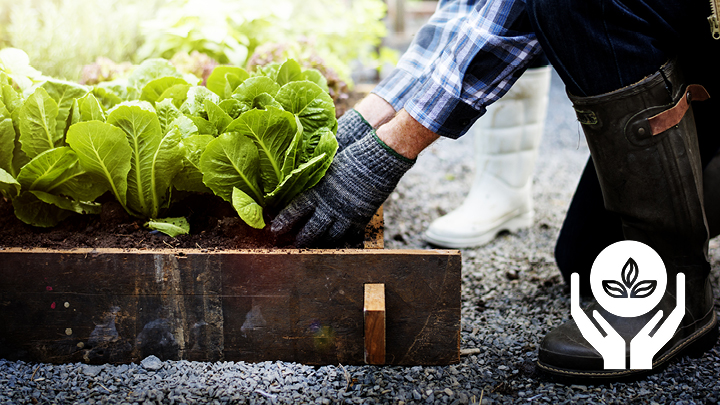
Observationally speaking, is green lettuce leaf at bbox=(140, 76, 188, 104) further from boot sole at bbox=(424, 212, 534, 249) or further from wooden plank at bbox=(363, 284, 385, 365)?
boot sole at bbox=(424, 212, 534, 249)

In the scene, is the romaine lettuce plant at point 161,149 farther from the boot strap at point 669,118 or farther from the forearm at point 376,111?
the boot strap at point 669,118

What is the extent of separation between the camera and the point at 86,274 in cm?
114

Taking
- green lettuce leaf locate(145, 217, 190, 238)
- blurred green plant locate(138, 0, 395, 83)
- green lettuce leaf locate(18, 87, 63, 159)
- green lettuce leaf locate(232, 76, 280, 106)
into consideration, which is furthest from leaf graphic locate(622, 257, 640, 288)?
blurred green plant locate(138, 0, 395, 83)

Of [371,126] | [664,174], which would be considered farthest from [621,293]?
[371,126]

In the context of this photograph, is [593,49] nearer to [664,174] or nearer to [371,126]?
[664,174]

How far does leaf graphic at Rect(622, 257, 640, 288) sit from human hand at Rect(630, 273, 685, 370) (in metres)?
0.09

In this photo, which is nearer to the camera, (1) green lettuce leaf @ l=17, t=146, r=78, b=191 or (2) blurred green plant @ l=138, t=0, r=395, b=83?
(1) green lettuce leaf @ l=17, t=146, r=78, b=191

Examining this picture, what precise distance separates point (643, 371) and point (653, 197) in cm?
39

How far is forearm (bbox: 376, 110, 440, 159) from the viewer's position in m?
1.20

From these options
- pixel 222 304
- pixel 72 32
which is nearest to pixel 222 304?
pixel 222 304

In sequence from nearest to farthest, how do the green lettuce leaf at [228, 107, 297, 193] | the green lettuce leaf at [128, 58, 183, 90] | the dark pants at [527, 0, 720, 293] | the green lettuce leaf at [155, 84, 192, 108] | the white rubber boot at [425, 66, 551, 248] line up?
the dark pants at [527, 0, 720, 293], the green lettuce leaf at [228, 107, 297, 193], the green lettuce leaf at [155, 84, 192, 108], the green lettuce leaf at [128, 58, 183, 90], the white rubber boot at [425, 66, 551, 248]

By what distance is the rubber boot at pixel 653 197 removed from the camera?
1090 millimetres

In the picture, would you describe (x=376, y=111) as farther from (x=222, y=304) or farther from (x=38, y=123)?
(x=38, y=123)

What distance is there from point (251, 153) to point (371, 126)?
1.29 feet
